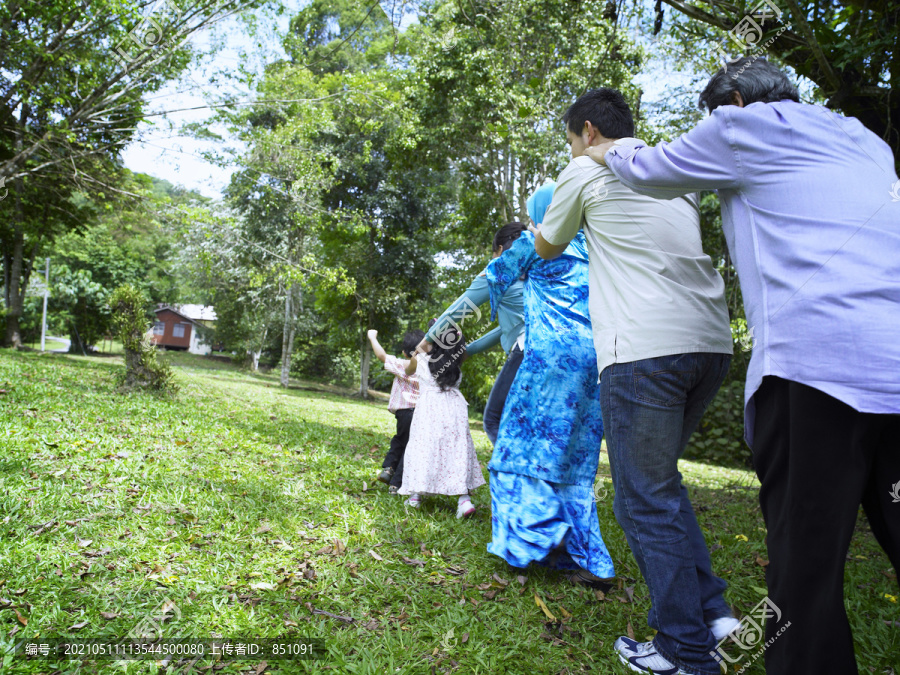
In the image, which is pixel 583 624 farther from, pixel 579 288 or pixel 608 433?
pixel 579 288

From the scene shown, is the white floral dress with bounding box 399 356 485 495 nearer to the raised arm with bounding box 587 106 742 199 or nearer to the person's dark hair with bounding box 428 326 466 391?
the person's dark hair with bounding box 428 326 466 391

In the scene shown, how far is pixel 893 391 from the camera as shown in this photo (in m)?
1.44

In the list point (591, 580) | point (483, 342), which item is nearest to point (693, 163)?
point (591, 580)

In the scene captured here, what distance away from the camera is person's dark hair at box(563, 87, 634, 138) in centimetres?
252

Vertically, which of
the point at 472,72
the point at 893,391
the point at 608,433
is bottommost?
the point at 608,433

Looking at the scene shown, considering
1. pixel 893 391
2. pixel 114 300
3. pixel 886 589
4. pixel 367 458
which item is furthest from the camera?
pixel 114 300

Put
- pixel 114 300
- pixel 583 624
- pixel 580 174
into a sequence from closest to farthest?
pixel 580 174 → pixel 583 624 → pixel 114 300

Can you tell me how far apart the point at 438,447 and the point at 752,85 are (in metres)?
3.29

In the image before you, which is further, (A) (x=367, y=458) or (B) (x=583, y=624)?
(A) (x=367, y=458)

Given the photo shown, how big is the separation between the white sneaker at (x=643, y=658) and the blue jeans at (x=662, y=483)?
0.12ft

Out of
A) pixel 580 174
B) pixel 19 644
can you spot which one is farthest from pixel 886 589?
pixel 19 644

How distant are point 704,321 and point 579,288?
0.97 m

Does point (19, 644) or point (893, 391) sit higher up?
point (893, 391)

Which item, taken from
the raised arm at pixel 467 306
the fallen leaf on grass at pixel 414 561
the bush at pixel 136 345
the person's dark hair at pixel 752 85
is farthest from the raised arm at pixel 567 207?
the bush at pixel 136 345
